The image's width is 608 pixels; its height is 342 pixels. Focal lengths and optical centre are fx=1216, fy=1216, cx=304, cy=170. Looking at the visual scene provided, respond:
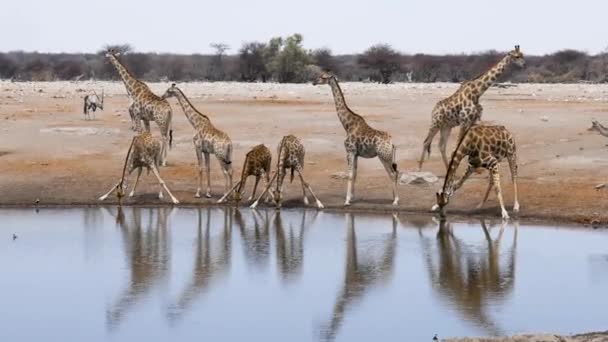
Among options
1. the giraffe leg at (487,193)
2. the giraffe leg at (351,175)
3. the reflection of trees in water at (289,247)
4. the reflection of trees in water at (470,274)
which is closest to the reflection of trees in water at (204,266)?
the reflection of trees in water at (289,247)

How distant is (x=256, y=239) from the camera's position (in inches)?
612

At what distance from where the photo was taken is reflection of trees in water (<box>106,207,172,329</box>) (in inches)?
460

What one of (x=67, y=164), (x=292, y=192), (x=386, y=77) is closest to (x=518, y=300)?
(x=292, y=192)

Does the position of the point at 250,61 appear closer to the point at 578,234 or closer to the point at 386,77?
the point at 386,77

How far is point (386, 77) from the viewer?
57.8m

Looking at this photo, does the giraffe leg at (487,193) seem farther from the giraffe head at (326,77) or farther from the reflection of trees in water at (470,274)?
the giraffe head at (326,77)

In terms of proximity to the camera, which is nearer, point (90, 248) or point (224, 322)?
point (224, 322)

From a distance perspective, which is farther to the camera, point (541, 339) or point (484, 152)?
point (484, 152)

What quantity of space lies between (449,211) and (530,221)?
52.5 inches

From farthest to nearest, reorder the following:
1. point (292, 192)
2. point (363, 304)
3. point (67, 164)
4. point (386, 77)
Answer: point (386, 77) < point (67, 164) < point (292, 192) < point (363, 304)

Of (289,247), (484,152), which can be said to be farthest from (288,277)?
(484,152)

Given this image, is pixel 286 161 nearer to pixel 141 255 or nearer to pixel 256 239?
pixel 256 239

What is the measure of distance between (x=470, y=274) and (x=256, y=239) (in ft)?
11.1

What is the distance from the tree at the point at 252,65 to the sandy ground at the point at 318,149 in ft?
65.2
